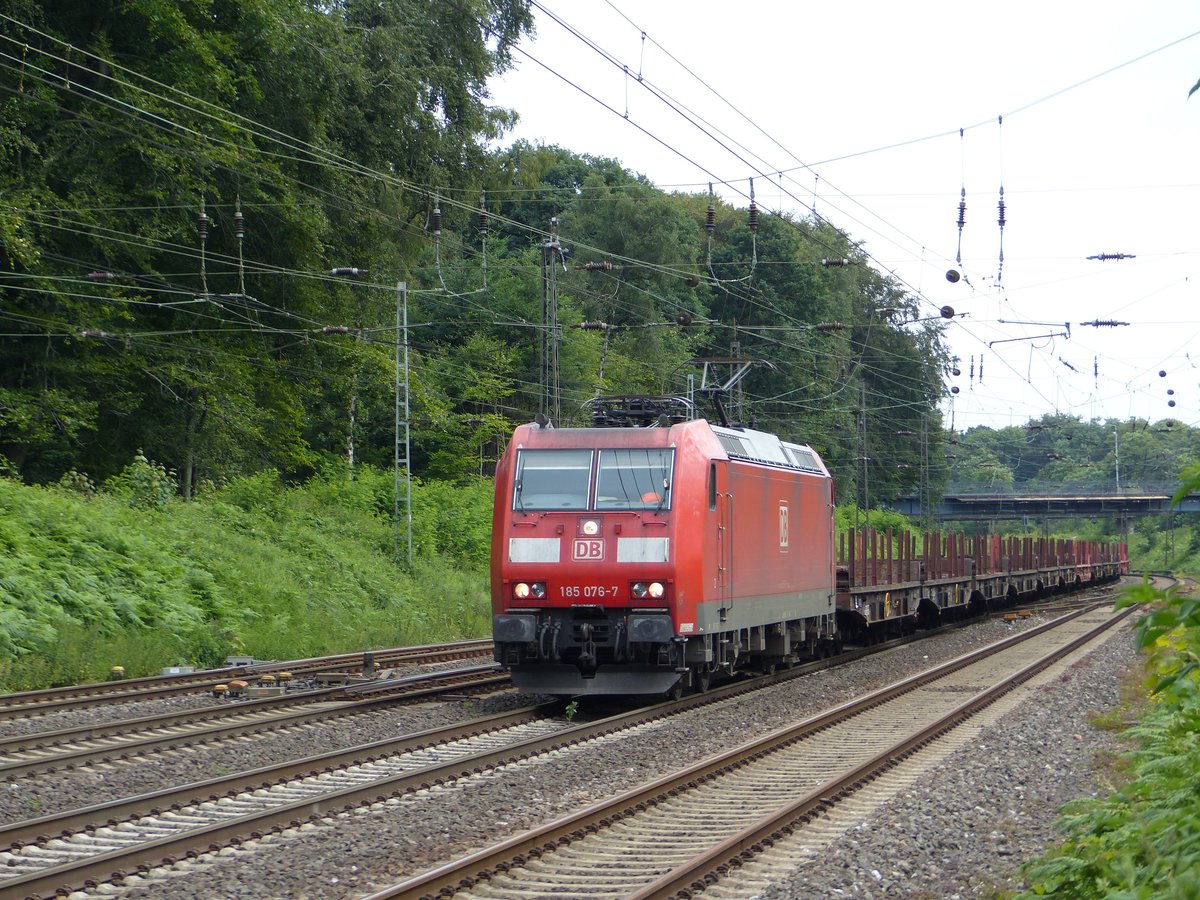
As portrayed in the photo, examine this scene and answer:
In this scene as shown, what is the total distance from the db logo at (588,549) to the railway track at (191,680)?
176 inches

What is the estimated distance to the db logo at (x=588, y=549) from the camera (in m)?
14.5

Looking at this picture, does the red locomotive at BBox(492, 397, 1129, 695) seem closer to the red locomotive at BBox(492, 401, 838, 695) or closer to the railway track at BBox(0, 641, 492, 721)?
the red locomotive at BBox(492, 401, 838, 695)

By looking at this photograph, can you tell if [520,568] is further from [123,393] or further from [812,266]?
[812,266]

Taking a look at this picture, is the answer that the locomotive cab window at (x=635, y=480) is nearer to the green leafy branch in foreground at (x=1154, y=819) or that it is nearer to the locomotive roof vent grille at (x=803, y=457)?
the locomotive roof vent grille at (x=803, y=457)

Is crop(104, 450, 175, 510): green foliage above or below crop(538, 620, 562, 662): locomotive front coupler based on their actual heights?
above

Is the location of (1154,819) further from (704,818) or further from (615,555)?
(615,555)

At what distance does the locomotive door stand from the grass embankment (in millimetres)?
8160

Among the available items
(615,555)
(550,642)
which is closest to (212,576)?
(550,642)

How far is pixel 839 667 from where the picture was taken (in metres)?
21.6

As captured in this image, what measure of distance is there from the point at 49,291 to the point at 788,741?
18.0 m

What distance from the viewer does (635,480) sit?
581 inches

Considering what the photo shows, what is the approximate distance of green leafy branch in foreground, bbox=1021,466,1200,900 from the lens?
4758 mm

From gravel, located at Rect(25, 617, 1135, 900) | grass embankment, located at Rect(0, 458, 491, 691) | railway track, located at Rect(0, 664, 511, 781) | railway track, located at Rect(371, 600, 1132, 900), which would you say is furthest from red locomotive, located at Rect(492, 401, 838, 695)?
grass embankment, located at Rect(0, 458, 491, 691)

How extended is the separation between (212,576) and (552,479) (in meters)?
9.61
